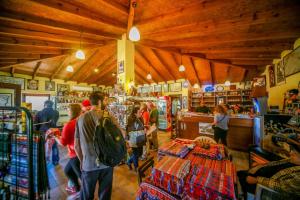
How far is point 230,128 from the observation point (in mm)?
4930

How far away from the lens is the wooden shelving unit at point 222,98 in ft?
27.5

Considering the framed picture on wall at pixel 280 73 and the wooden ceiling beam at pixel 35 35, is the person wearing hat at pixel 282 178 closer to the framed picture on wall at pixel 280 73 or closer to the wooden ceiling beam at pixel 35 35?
the framed picture on wall at pixel 280 73

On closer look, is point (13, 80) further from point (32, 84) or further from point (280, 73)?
point (280, 73)

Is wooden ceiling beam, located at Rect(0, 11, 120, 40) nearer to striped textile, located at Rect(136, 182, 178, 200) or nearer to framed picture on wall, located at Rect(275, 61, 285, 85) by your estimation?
striped textile, located at Rect(136, 182, 178, 200)

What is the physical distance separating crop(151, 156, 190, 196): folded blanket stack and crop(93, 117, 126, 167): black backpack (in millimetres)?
553

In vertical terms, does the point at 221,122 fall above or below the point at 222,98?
below

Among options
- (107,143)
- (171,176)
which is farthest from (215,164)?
(107,143)

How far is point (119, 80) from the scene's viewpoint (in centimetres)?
458

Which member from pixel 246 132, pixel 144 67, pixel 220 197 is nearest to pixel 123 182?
pixel 220 197

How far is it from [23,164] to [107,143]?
0.75 metres

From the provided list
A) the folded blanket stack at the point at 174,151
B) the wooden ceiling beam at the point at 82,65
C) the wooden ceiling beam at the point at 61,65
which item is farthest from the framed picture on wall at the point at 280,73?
the wooden ceiling beam at the point at 61,65

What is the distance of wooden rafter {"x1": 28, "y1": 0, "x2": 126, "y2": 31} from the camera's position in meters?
2.70

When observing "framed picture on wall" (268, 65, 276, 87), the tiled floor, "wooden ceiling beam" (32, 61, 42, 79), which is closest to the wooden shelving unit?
"framed picture on wall" (268, 65, 276, 87)

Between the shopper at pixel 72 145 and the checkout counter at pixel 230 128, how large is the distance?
4.53 meters
